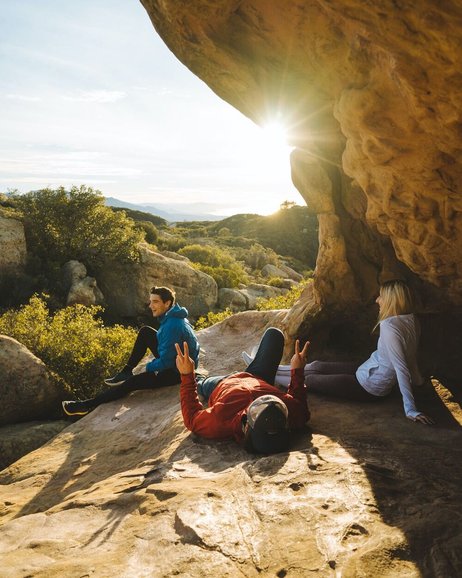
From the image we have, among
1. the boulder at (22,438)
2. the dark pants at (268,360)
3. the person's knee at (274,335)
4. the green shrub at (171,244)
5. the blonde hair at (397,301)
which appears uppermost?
the green shrub at (171,244)

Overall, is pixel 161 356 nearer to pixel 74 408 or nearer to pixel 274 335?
pixel 74 408

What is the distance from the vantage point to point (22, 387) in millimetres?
9102

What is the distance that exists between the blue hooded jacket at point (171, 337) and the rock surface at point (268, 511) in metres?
2.27

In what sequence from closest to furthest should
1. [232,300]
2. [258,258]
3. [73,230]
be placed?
[73,230]
[232,300]
[258,258]

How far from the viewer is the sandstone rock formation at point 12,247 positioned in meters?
20.9

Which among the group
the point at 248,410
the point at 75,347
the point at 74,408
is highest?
the point at 248,410

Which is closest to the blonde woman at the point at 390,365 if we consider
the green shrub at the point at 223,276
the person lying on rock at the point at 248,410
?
the person lying on rock at the point at 248,410

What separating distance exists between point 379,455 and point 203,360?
6.32m

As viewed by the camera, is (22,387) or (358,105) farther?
(22,387)

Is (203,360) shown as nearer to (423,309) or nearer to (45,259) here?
(423,309)

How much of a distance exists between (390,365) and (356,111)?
3.18 meters

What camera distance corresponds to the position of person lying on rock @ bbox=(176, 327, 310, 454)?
14.8 feet

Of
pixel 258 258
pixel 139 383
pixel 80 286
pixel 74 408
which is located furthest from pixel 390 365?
pixel 258 258

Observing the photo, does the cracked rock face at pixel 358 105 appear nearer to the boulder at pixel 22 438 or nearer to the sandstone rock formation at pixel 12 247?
the boulder at pixel 22 438
